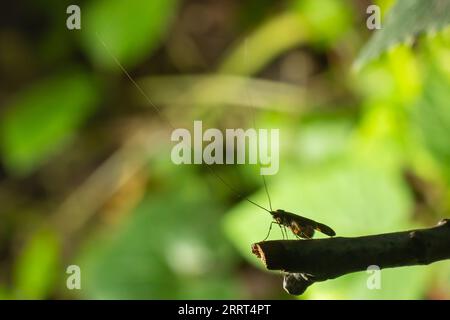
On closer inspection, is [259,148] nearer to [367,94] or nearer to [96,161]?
[367,94]

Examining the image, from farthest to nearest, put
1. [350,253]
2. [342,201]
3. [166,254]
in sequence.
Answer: [166,254] → [342,201] → [350,253]

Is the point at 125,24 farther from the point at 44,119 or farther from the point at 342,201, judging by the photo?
the point at 342,201

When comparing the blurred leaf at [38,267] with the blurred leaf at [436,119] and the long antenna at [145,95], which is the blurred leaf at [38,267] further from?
the blurred leaf at [436,119]

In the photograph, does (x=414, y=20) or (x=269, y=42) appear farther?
(x=269, y=42)

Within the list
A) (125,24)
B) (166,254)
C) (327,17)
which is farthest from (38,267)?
(327,17)

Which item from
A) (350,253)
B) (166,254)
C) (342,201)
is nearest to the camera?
(350,253)

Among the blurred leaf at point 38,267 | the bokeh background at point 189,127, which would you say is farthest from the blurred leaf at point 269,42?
the blurred leaf at point 38,267
